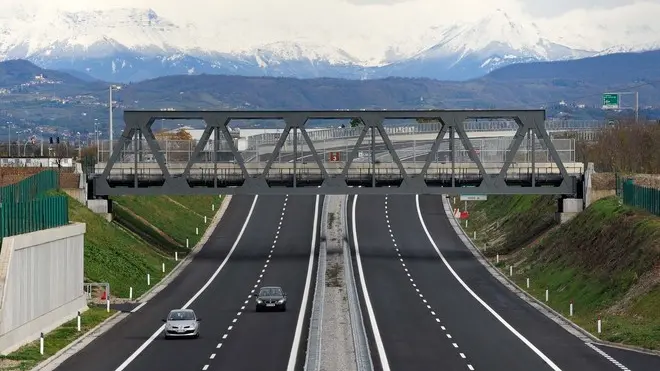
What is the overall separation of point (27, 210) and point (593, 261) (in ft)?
137

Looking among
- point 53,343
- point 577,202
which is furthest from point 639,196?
point 53,343

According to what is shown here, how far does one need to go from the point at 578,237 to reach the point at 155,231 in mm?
39968

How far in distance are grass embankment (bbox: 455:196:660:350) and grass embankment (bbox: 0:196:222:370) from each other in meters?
26.3

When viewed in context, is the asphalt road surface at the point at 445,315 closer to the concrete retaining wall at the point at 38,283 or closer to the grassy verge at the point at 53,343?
the grassy verge at the point at 53,343

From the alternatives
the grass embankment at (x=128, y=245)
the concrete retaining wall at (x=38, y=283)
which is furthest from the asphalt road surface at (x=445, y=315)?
the concrete retaining wall at (x=38, y=283)

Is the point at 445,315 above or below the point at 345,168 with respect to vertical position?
below

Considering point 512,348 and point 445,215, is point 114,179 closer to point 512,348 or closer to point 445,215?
point 445,215

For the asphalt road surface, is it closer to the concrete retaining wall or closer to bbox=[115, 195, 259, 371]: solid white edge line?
bbox=[115, 195, 259, 371]: solid white edge line

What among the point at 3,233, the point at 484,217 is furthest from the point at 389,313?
the point at 484,217

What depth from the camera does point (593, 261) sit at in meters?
98.4

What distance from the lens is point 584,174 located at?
409ft

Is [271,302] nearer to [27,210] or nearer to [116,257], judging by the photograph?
[27,210]

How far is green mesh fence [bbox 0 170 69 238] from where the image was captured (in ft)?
224

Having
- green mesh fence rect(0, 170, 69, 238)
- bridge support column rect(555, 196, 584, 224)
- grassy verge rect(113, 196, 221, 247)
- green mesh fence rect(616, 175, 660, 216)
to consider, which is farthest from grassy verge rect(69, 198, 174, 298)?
green mesh fence rect(616, 175, 660, 216)
